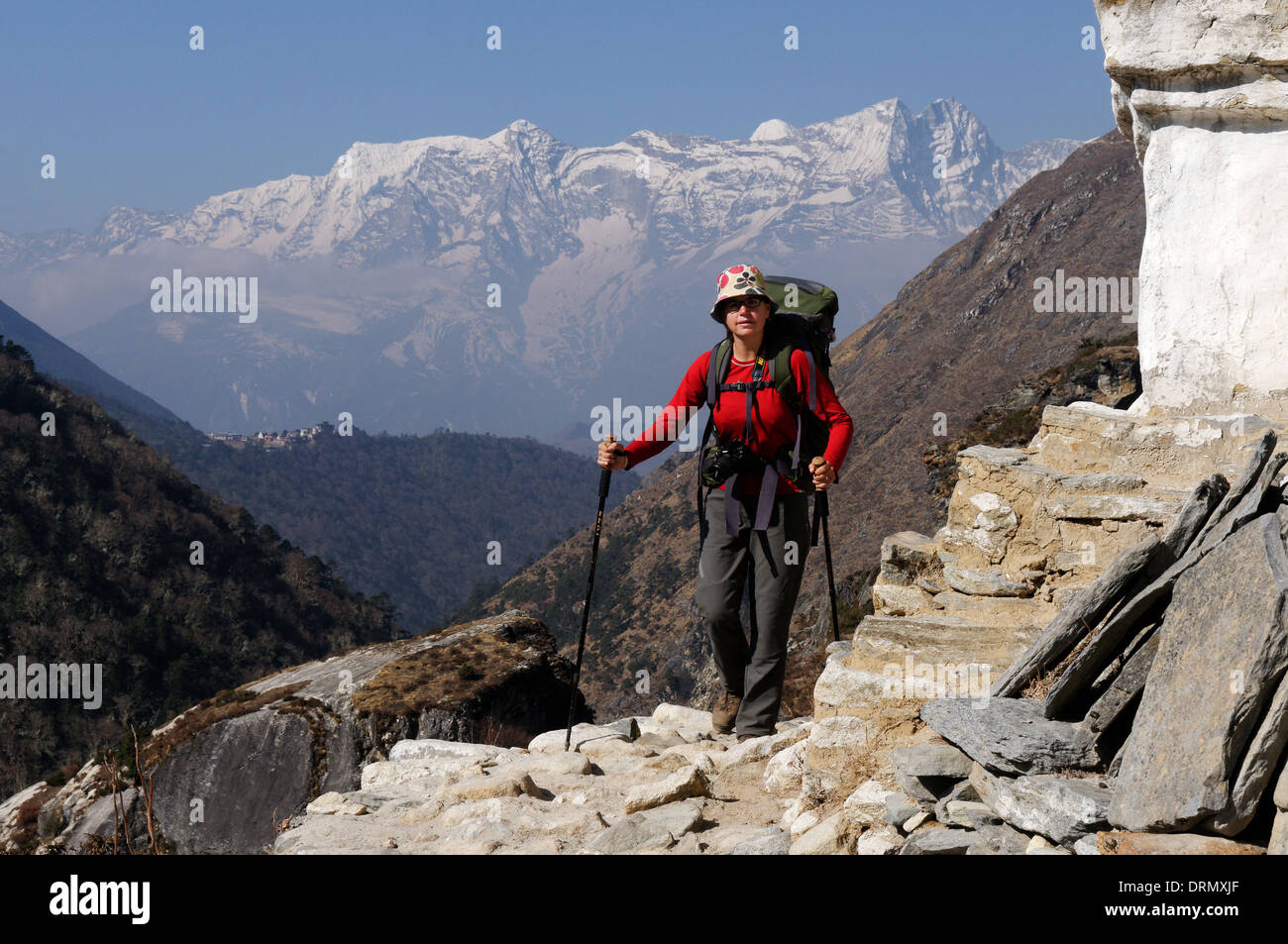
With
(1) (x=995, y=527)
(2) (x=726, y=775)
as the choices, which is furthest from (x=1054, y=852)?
(2) (x=726, y=775)

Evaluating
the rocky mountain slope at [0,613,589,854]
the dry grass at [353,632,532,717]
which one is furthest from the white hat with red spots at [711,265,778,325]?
the dry grass at [353,632,532,717]

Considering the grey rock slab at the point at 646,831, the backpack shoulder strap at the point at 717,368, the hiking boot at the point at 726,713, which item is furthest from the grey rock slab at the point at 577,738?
the backpack shoulder strap at the point at 717,368

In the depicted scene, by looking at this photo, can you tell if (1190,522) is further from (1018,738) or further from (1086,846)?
(1086,846)

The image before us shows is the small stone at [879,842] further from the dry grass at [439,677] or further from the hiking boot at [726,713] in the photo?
the dry grass at [439,677]

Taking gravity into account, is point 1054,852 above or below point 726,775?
above

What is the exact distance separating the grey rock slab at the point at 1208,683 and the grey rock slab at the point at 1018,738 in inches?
10.6

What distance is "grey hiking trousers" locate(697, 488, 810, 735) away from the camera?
818cm

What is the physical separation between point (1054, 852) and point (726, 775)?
3375 mm

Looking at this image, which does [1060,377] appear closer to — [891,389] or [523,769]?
[523,769]

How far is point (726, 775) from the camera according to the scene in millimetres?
7711

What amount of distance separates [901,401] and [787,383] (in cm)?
8161

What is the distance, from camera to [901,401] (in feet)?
286
